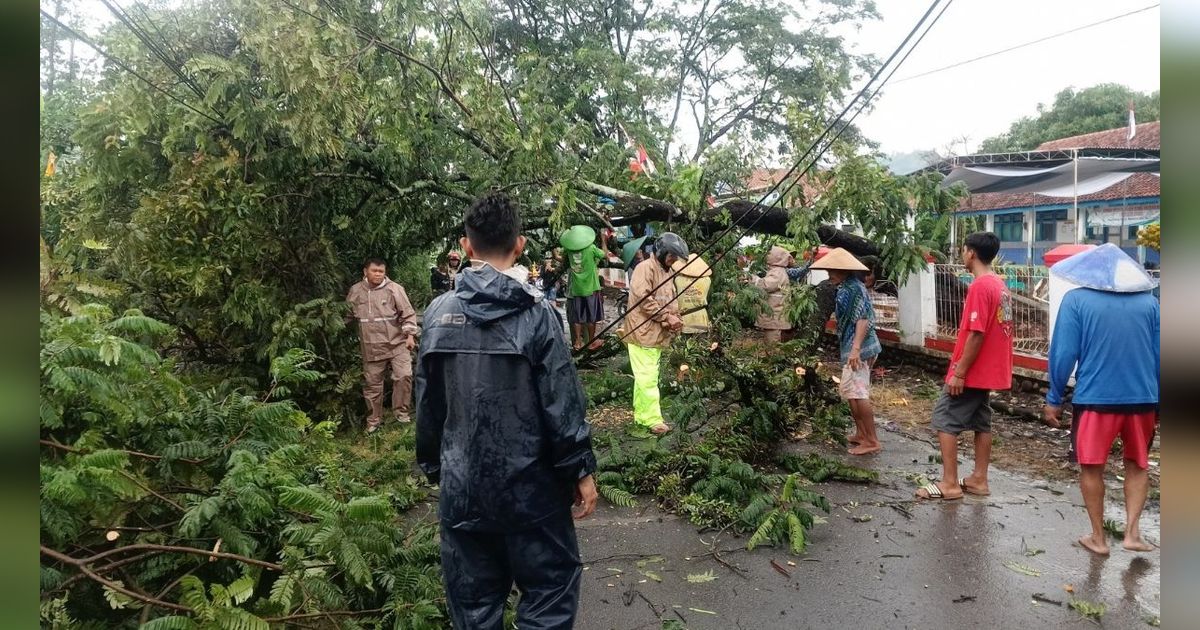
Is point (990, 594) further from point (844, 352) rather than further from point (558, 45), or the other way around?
point (558, 45)

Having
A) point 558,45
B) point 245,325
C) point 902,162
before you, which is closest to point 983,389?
point 245,325

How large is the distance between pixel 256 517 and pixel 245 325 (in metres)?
3.64

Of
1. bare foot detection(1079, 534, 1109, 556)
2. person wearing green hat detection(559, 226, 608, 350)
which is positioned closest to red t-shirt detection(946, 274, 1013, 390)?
bare foot detection(1079, 534, 1109, 556)

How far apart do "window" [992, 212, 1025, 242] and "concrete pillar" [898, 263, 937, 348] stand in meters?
15.9

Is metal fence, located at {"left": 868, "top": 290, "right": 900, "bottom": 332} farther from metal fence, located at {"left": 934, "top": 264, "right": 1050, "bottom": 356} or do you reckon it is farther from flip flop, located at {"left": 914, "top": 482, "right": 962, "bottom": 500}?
flip flop, located at {"left": 914, "top": 482, "right": 962, "bottom": 500}

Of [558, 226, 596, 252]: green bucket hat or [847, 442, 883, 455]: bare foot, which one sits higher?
[558, 226, 596, 252]: green bucket hat

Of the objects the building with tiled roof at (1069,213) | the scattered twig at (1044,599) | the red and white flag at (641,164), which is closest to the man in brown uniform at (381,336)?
the red and white flag at (641,164)

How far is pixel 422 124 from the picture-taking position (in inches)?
264

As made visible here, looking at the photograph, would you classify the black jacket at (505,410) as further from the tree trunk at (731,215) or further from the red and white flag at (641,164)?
the red and white flag at (641,164)

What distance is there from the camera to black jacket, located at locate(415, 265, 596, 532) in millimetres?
2521

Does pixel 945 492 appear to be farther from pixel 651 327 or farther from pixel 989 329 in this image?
pixel 651 327

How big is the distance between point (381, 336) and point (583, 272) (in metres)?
3.19

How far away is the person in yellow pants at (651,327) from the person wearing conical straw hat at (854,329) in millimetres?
1247

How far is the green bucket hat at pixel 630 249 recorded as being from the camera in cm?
796
